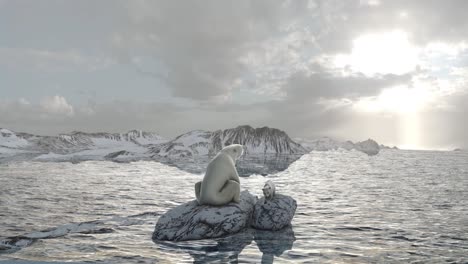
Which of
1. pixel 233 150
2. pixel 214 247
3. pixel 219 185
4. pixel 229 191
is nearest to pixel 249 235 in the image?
pixel 229 191

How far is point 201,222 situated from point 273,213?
3.34m

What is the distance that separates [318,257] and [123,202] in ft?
50.9

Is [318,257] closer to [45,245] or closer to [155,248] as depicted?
[155,248]

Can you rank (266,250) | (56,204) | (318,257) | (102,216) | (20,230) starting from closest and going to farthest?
(318,257) < (266,250) < (20,230) < (102,216) < (56,204)

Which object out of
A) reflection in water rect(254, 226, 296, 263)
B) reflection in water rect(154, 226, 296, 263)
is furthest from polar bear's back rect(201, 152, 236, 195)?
reflection in water rect(254, 226, 296, 263)

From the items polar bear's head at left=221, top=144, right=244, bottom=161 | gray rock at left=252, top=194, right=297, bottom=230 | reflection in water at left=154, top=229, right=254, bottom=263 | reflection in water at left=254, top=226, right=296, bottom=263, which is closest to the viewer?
reflection in water at left=154, top=229, right=254, bottom=263

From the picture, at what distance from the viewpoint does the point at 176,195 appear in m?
27.2

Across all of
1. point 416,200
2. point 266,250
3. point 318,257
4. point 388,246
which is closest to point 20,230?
point 266,250

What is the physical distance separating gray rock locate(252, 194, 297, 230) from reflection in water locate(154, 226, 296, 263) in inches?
17.2

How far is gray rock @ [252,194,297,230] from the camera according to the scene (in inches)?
617

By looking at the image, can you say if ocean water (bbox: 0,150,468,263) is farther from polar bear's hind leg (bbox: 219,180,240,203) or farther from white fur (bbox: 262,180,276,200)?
white fur (bbox: 262,180,276,200)

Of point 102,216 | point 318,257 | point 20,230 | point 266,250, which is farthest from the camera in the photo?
point 102,216

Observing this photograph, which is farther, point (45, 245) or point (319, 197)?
point (319, 197)

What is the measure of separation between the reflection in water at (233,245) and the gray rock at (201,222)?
1.27ft
